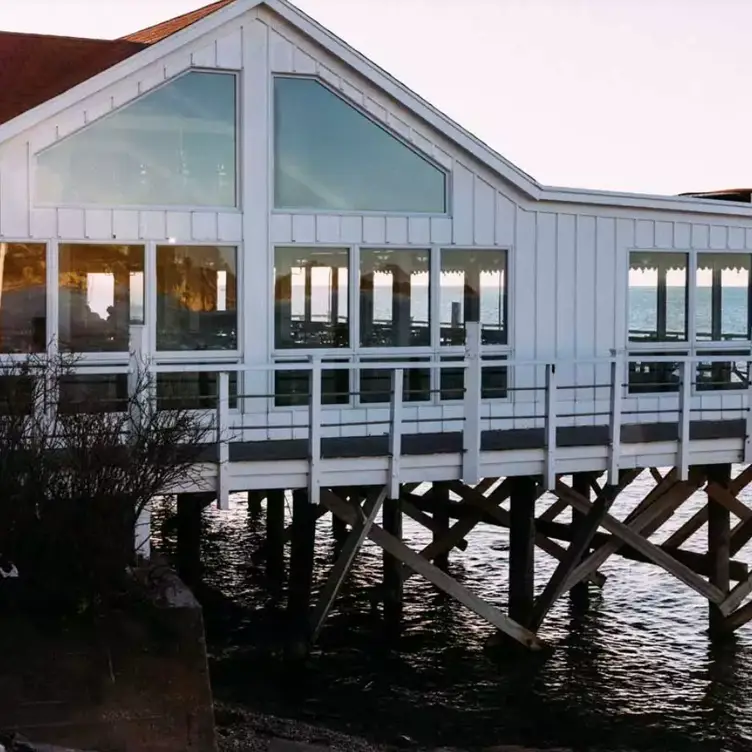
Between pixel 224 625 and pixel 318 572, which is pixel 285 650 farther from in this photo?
pixel 318 572

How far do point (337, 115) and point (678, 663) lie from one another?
25.9ft

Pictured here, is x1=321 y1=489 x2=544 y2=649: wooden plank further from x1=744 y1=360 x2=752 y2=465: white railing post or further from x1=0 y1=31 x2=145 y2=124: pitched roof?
x1=0 y1=31 x2=145 y2=124: pitched roof

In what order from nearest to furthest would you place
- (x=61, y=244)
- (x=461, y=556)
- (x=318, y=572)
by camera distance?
(x=61, y=244) < (x=318, y=572) < (x=461, y=556)

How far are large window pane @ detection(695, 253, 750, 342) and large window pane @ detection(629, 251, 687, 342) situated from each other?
0.90 ft

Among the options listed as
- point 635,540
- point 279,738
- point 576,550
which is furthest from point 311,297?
point 279,738

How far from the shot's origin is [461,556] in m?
23.4

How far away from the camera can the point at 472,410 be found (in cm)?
1423

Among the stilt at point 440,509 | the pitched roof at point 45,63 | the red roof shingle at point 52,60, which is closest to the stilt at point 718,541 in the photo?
the stilt at point 440,509

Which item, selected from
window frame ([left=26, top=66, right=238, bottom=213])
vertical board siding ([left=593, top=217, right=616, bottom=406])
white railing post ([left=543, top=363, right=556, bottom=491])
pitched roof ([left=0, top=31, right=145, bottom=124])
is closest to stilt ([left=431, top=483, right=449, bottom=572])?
vertical board siding ([left=593, top=217, right=616, bottom=406])

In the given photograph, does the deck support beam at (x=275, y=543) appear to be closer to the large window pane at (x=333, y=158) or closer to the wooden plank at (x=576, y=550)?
the wooden plank at (x=576, y=550)

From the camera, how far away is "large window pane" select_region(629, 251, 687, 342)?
56.7 feet

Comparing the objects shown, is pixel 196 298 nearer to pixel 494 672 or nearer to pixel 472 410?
pixel 472 410

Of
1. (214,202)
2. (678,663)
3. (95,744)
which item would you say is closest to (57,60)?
(214,202)

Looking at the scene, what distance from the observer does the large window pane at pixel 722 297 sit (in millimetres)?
17750
